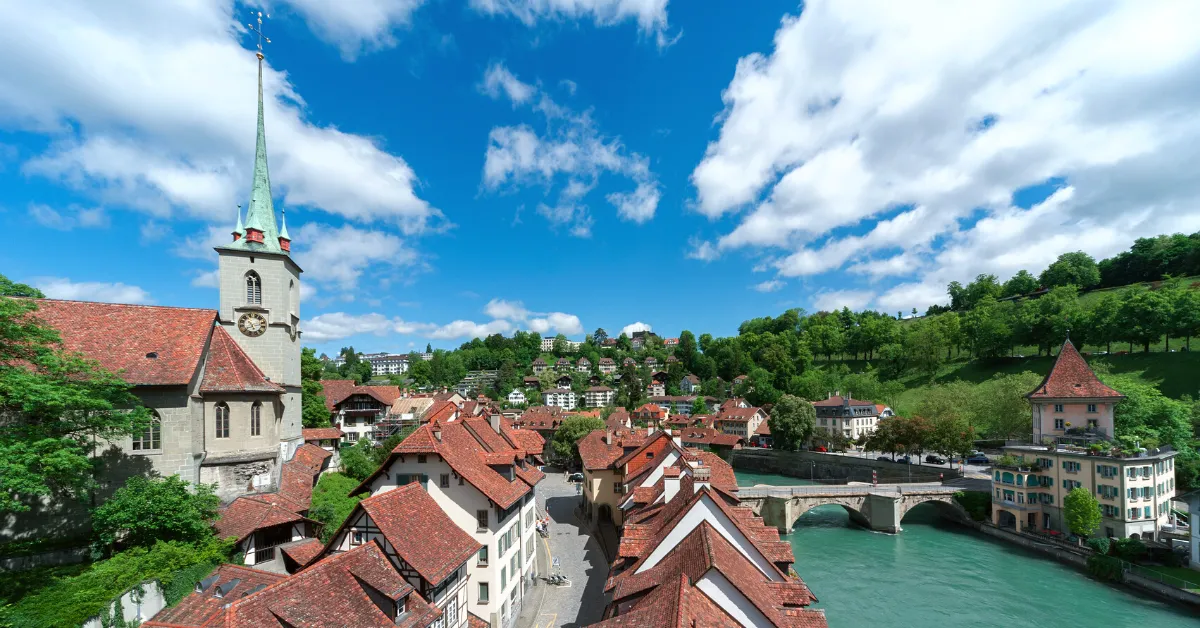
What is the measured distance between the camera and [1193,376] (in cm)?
6194

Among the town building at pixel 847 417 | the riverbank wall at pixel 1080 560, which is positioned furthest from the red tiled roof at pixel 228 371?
the town building at pixel 847 417

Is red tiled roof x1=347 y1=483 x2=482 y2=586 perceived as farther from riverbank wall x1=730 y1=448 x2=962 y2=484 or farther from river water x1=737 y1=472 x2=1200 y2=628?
riverbank wall x1=730 y1=448 x2=962 y2=484

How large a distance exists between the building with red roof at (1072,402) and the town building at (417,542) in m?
51.0

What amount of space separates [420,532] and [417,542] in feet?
2.05

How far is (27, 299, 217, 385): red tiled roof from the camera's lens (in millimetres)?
20562

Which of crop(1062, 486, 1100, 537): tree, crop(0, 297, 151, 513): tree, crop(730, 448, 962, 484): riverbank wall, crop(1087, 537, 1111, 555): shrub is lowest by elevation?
crop(730, 448, 962, 484): riverbank wall

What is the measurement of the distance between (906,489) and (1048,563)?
35.8 ft

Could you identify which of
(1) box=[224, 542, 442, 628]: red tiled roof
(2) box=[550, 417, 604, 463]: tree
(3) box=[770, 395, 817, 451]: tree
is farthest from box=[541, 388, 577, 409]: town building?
(1) box=[224, 542, 442, 628]: red tiled roof

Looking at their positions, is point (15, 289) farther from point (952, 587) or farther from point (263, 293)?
point (952, 587)

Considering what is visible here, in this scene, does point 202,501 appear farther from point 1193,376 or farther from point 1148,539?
point 1193,376

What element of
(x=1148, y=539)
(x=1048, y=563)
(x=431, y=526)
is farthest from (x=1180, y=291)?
(x=431, y=526)

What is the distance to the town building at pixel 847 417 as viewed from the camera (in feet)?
264

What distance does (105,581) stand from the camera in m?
15.3

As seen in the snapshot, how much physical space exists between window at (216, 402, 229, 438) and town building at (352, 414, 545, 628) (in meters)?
6.83
